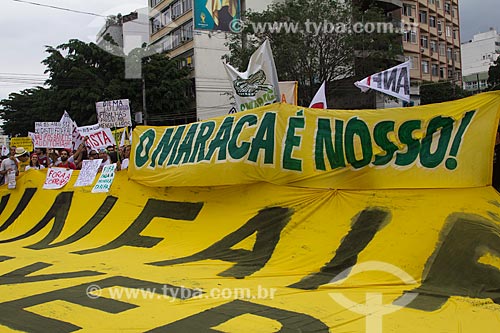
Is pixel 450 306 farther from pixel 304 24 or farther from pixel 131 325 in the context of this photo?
pixel 304 24

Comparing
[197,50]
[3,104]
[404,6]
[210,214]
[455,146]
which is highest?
[404,6]

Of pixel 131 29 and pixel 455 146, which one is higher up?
pixel 131 29

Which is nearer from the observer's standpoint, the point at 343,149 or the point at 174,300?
the point at 174,300

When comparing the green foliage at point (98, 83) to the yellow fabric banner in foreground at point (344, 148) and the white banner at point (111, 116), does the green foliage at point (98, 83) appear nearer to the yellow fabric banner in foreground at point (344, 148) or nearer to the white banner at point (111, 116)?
the white banner at point (111, 116)

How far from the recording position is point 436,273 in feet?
15.6

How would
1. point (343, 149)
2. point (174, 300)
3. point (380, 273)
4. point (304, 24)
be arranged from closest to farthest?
point (174, 300), point (380, 273), point (343, 149), point (304, 24)

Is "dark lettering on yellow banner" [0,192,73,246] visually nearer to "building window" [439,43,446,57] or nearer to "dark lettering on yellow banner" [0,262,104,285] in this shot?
"dark lettering on yellow banner" [0,262,104,285]

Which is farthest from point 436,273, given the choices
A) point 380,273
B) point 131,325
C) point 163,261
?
point 163,261

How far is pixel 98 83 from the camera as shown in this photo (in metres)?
30.6

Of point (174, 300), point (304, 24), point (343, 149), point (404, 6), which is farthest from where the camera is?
point (404, 6)

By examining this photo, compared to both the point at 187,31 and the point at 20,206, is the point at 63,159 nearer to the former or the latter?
the point at 20,206

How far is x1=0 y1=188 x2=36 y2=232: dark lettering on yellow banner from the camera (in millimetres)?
9746

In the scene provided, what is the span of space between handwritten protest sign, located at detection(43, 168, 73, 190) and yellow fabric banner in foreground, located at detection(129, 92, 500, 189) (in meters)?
2.77

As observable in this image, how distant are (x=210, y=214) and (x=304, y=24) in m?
19.1
